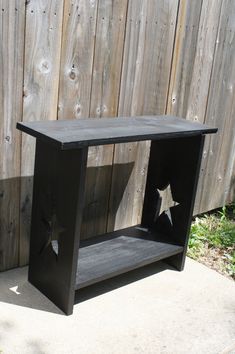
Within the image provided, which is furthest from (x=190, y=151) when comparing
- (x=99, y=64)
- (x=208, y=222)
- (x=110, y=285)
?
(x=208, y=222)

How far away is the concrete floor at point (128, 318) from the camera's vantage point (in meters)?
2.26

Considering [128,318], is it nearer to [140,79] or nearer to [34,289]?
[34,289]

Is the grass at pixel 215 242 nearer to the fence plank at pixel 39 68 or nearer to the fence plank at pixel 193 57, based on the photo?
the fence plank at pixel 193 57

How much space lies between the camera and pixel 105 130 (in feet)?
7.80

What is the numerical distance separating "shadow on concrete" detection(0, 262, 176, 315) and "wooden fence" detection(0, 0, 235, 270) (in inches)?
3.9

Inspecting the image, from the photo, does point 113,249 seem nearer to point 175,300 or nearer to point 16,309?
point 175,300

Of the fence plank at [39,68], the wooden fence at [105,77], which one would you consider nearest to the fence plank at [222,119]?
the wooden fence at [105,77]

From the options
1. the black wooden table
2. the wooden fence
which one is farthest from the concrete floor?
the wooden fence

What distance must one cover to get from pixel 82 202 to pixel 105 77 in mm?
884

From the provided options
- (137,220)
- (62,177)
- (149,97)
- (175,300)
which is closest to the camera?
(62,177)

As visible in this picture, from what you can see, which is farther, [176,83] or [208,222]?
[208,222]

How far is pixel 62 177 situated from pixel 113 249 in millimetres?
683

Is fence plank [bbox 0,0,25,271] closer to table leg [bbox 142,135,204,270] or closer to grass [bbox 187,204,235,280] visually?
table leg [bbox 142,135,204,270]

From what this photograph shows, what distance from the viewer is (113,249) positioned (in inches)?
111
